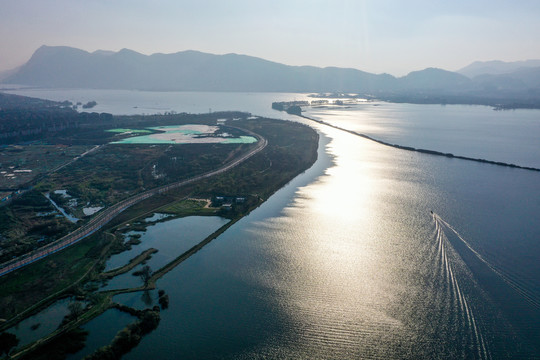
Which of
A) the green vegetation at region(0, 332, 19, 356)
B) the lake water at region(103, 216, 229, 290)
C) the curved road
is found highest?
the curved road

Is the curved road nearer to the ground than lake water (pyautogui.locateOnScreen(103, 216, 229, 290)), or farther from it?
farther from it

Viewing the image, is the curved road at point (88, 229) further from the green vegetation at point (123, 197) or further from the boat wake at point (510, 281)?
the boat wake at point (510, 281)

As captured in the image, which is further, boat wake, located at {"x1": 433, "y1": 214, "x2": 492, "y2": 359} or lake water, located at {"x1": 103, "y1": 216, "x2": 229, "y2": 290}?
lake water, located at {"x1": 103, "y1": 216, "x2": 229, "y2": 290}

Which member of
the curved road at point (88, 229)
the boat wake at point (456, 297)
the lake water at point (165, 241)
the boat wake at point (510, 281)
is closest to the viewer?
the boat wake at point (456, 297)

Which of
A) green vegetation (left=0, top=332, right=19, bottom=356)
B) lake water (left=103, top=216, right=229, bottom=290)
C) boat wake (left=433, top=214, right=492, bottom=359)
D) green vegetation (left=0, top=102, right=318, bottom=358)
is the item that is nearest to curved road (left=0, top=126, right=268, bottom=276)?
green vegetation (left=0, top=102, right=318, bottom=358)

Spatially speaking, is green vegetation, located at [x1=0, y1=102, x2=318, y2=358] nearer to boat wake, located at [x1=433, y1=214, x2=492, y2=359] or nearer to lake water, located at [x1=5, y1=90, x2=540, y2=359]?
lake water, located at [x1=5, y1=90, x2=540, y2=359]

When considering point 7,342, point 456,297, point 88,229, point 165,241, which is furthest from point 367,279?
point 88,229

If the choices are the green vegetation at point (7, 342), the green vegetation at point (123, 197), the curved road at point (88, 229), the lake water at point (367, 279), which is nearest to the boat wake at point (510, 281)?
the lake water at point (367, 279)

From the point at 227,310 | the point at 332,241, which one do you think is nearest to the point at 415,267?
the point at 332,241

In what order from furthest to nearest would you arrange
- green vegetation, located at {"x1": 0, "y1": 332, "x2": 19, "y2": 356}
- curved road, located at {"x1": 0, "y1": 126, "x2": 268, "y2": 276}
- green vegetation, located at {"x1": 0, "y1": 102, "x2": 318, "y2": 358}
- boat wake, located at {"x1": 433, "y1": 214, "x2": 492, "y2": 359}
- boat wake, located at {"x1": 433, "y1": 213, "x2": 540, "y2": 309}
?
curved road, located at {"x1": 0, "y1": 126, "x2": 268, "y2": 276} < boat wake, located at {"x1": 433, "y1": 213, "x2": 540, "y2": 309} < green vegetation, located at {"x1": 0, "y1": 102, "x2": 318, "y2": 358} < boat wake, located at {"x1": 433, "y1": 214, "x2": 492, "y2": 359} < green vegetation, located at {"x1": 0, "y1": 332, "x2": 19, "y2": 356}

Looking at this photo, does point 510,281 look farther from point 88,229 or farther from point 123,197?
point 123,197
